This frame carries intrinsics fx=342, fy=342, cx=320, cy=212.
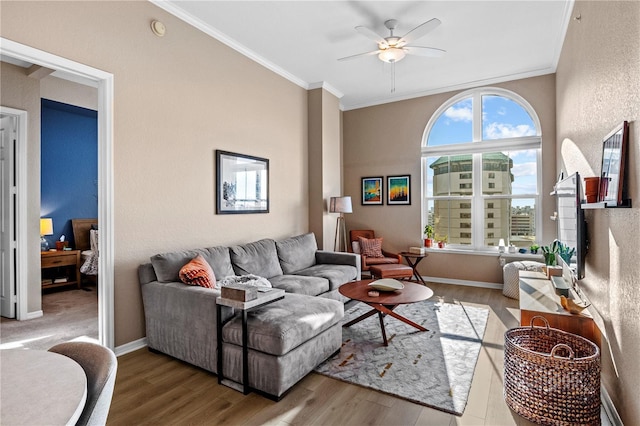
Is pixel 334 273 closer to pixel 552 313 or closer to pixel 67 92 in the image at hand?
pixel 552 313

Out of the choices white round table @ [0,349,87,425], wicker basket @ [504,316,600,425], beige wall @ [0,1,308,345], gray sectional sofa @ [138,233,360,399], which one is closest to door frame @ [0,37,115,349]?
beige wall @ [0,1,308,345]

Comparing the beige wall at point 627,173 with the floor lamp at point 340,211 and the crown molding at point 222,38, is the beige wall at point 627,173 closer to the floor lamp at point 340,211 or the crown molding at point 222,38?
the floor lamp at point 340,211

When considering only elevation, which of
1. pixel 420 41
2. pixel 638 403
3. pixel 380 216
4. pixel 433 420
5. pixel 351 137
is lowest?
pixel 433 420

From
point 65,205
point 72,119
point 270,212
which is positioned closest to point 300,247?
point 270,212

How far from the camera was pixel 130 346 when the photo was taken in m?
3.04

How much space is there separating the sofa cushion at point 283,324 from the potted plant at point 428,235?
3534 mm

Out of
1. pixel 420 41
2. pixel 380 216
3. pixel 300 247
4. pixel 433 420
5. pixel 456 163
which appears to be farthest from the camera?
pixel 380 216

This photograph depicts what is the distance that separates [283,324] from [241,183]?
7.90 feet

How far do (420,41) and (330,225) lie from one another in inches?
119

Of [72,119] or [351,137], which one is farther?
[351,137]

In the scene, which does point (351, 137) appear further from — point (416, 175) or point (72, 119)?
point (72, 119)

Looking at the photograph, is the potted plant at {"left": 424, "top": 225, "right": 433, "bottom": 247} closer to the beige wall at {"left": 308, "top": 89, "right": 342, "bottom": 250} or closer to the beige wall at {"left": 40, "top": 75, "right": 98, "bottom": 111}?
the beige wall at {"left": 308, "top": 89, "right": 342, "bottom": 250}

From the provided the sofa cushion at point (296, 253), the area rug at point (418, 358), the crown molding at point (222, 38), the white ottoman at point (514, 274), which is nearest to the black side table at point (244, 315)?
the area rug at point (418, 358)

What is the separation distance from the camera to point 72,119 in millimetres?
5926
